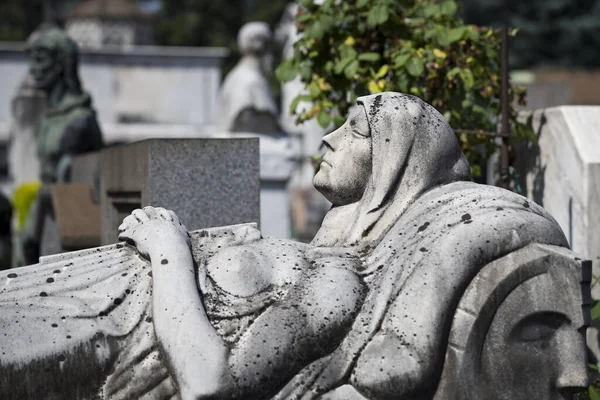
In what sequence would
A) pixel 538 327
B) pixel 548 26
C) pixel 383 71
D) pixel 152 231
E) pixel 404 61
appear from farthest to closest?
pixel 548 26
pixel 383 71
pixel 404 61
pixel 152 231
pixel 538 327

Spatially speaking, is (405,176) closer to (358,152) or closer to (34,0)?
(358,152)

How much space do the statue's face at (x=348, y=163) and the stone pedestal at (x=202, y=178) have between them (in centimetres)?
174

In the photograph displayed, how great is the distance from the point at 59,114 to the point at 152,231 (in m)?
8.14

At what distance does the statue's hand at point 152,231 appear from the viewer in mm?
4496

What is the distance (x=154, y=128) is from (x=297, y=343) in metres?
18.3

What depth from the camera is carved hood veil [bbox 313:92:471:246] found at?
457 cm

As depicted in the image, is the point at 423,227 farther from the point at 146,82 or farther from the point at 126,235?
the point at 146,82

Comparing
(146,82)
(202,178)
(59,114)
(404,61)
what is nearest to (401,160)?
(202,178)

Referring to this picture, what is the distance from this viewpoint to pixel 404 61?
6832 millimetres

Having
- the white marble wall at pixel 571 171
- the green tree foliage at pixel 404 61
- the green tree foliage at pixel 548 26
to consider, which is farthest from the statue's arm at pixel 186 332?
the green tree foliage at pixel 548 26

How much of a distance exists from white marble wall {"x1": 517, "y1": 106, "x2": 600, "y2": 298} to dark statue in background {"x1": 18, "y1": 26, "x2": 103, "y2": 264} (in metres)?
5.09

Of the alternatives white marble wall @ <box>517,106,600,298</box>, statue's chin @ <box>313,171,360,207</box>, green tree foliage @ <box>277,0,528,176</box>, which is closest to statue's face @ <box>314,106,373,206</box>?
Result: statue's chin @ <box>313,171,360,207</box>

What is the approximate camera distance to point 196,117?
22500 mm

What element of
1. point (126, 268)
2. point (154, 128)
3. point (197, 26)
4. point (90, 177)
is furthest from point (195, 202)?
point (197, 26)
